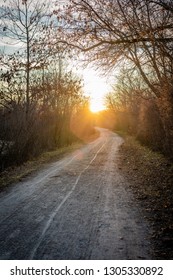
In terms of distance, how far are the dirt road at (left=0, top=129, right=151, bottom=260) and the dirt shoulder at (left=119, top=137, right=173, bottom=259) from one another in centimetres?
28

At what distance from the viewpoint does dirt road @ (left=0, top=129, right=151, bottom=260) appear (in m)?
6.18

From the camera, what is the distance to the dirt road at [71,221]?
6.18m

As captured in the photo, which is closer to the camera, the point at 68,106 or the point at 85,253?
the point at 85,253

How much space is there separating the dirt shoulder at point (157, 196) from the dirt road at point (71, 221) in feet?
0.90

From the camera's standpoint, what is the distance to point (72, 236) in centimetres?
700

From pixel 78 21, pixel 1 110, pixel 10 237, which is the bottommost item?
pixel 10 237

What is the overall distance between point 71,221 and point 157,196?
12.8ft

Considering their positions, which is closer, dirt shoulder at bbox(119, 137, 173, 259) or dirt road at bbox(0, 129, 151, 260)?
dirt road at bbox(0, 129, 151, 260)

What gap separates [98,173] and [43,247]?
9473 mm

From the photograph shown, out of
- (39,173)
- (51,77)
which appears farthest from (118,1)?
(51,77)

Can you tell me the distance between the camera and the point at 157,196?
1077cm

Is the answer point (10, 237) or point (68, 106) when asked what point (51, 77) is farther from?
point (10, 237)

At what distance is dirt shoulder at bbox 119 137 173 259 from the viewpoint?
677cm

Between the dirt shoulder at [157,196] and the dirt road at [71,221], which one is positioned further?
the dirt shoulder at [157,196]
